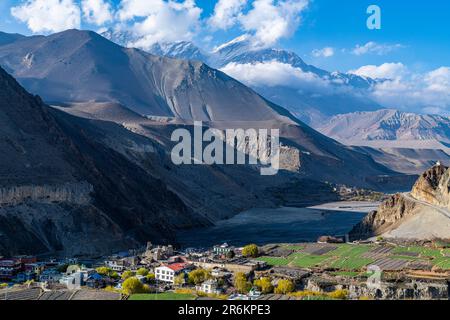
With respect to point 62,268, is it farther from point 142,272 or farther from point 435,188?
point 435,188

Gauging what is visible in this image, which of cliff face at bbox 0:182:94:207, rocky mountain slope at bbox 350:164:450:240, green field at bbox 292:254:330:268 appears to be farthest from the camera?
cliff face at bbox 0:182:94:207

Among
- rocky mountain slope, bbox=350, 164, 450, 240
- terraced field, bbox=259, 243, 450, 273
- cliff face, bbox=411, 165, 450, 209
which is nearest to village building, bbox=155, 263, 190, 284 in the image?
terraced field, bbox=259, 243, 450, 273

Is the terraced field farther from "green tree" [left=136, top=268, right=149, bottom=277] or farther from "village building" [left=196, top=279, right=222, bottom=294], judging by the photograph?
"village building" [left=196, top=279, right=222, bottom=294]

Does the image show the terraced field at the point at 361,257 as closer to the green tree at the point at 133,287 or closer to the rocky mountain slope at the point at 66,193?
the green tree at the point at 133,287

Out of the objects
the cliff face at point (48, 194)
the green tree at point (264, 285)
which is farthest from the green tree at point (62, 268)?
the cliff face at point (48, 194)

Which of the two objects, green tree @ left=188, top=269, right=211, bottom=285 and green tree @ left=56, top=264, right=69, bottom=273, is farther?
green tree @ left=56, top=264, right=69, bottom=273

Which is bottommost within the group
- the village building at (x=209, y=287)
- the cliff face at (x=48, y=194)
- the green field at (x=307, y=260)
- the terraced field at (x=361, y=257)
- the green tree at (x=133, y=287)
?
the green field at (x=307, y=260)
